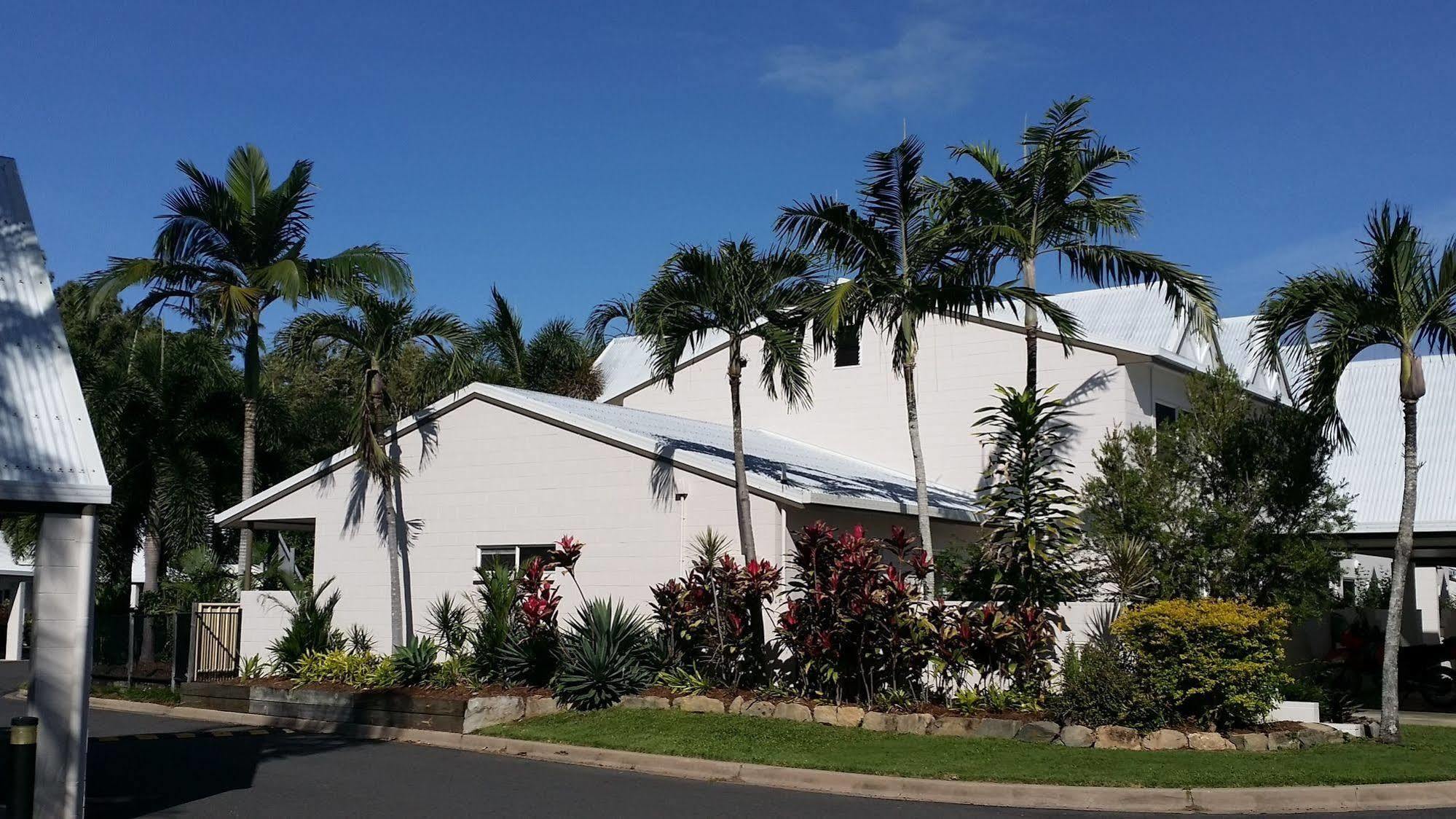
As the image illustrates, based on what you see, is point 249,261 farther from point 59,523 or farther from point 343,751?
point 59,523

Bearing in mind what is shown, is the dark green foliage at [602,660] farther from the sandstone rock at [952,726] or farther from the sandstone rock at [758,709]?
the sandstone rock at [952,726]

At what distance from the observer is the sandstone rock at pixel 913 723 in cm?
1459

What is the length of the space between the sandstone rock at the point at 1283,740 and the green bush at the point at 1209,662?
0.29m

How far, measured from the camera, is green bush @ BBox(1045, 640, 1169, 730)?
1382 centimetres

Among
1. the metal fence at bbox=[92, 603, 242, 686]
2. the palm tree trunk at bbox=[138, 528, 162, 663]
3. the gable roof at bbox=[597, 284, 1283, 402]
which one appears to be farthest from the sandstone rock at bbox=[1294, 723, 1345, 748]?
the palm tree trunk at bbox=[138, 528, 162, 663]

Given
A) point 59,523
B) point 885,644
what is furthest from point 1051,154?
point 59,523

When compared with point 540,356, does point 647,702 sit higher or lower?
lower

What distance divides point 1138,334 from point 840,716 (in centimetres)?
1361

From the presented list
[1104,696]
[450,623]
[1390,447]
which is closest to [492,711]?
[450,623]

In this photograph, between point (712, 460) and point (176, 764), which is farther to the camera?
point (712, 460)

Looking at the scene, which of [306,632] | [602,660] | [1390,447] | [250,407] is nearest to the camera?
[602,660]

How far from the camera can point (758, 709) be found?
15.6 m

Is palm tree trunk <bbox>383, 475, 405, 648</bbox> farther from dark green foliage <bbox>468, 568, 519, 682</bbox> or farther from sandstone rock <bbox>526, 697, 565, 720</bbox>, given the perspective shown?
sandstone rock <bbox>526, 697, 565, 720</bbox>

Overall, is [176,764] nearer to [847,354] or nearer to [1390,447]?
[847,354]
